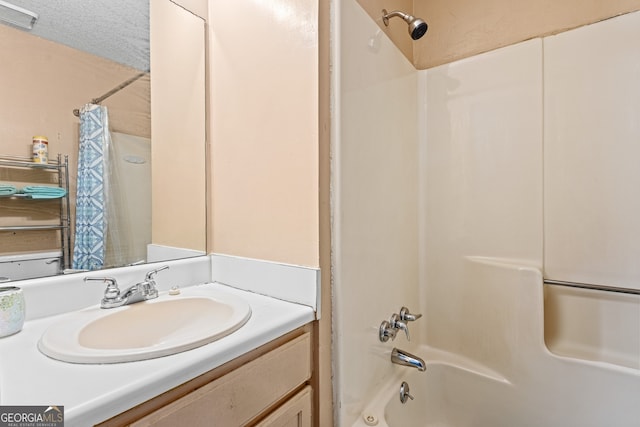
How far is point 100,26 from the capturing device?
1.04 m

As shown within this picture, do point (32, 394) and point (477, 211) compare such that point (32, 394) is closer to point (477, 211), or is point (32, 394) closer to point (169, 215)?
point (169, 215)

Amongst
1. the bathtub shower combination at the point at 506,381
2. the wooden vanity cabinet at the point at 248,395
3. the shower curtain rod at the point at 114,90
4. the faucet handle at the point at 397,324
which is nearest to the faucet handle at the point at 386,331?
the faucet handle at the point at 397,324

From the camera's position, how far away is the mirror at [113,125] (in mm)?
851

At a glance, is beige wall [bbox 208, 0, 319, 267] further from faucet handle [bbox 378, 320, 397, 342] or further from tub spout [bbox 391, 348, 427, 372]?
tub spout [bbox 391, 348, 427, 372]

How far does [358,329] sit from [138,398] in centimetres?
70

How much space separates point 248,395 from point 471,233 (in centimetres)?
124

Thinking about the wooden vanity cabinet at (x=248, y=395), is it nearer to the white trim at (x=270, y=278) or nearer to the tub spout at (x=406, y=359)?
the white trim at (x=270, y=278)

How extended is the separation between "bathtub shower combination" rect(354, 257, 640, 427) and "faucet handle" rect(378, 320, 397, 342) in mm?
126

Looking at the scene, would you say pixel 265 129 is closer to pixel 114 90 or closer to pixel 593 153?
pixel 114 90

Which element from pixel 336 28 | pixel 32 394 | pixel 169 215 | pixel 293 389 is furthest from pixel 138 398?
pixel 336 28

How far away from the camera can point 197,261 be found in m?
1.15

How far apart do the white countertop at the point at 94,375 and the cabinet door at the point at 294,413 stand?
20cm

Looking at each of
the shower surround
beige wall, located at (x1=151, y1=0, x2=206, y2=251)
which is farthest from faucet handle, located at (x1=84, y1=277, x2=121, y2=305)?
the shower surround

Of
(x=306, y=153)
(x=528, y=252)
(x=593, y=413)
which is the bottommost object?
(x=593, y=413)
